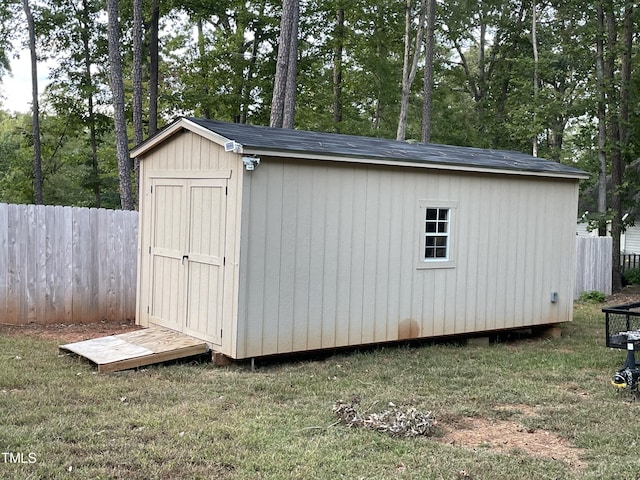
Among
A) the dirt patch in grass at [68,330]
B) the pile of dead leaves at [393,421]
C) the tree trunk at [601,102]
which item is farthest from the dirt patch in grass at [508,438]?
the tree trunk at [601,102]

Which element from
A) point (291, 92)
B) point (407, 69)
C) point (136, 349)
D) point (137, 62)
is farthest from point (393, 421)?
point (407, 69)

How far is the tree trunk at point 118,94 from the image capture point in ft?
47.1

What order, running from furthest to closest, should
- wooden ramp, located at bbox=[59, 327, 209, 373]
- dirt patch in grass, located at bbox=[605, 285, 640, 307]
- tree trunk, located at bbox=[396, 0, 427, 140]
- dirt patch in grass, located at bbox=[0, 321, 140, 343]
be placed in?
1. tree trunk, located at bbox=[396, 0, 427, 140]
2. dirt patch in grass, located at bbox=[605, 285, 640, 307]
3. dirt patch in grass, located at bbox=[0, 321, 140, 343]
4. wooden ramp, located at bbox=[59, 327, 209, 373]

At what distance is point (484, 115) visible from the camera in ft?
84.0

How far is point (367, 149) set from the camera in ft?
27.1

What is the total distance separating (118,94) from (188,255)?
752 centimetres

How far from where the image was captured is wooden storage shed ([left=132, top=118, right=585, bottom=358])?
7.30 meters

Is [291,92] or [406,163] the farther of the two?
[291,92]

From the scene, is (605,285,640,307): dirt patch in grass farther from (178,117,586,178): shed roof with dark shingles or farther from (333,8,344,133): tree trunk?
(333,8,344,133): tree trunk

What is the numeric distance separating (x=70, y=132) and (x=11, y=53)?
10.6ft

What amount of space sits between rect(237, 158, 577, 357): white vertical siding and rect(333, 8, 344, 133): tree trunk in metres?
13.2

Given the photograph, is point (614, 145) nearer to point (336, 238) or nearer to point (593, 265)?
point (593, 265)

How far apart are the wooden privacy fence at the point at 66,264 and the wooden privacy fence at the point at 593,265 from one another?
9922 mm

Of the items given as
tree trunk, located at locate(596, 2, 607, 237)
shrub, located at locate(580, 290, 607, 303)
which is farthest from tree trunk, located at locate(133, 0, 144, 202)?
tree trunk, located at locate(596, 2, 607, 237)
